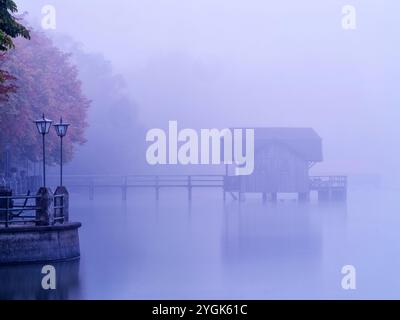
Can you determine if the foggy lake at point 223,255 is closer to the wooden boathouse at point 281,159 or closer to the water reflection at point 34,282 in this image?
the water reflection at point 34,282

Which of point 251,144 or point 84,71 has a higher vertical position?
point 84,71

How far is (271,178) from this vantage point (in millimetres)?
42500

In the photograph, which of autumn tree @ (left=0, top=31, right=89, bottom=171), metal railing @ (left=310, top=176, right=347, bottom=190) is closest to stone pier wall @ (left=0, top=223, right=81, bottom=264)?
autumn tree @ (left=0, top=31, right=89, bottom=171)

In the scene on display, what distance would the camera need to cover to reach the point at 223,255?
2336 centimetres

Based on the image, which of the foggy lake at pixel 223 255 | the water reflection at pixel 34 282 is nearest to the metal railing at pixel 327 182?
the foggy lake at pixel 223 255

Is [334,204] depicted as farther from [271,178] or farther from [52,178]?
[52,178]

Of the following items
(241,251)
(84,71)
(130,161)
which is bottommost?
(241,251)

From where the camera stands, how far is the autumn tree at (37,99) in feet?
98.5

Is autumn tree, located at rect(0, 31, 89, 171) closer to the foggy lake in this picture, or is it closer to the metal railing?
the foggy lake
